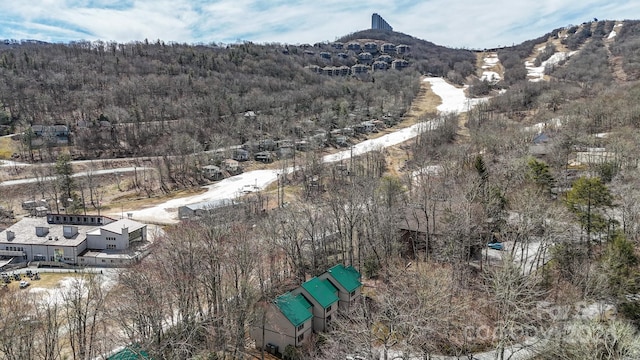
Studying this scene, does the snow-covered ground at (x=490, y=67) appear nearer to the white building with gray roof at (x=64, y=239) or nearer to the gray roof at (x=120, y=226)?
the gray roof at (x=120, y=226)

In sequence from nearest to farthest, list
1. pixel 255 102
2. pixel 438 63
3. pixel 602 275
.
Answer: pixel 602 275, pixel 255 102, pixel 438 63

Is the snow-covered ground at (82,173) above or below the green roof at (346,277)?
above

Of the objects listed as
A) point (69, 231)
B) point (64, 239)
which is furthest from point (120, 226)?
point (64, 239)

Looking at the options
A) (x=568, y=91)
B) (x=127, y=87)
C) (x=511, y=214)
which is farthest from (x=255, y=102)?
(x=511, y=214)

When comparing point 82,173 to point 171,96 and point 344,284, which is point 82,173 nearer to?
point 171,96

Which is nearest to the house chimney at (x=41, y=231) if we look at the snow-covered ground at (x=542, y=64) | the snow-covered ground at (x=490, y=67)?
the snow-covered ground at (x=542, y=64)

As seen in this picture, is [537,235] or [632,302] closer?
[632,302]

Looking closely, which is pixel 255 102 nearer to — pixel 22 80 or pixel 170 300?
pixel 22 80
